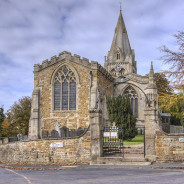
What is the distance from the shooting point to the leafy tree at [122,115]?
28.7 m

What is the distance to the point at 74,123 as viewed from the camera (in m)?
30.1

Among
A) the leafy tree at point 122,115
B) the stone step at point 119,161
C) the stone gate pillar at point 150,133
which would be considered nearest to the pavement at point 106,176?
the stone step at point 119,161

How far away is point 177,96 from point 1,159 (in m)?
16.6

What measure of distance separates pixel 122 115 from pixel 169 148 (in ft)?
45.2

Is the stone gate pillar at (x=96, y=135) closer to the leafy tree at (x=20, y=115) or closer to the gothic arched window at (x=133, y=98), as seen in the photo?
the gothic arched window at (x=133, y=98)

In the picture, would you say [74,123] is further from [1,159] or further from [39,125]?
[1,159]

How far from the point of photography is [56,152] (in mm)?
17875

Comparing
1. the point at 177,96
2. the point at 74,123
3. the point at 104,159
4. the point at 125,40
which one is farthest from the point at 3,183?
the point at 125,40

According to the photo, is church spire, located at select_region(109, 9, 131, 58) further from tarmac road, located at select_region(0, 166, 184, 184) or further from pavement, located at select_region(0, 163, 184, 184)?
tarmac road, located at select_region(0, 166, 184, 184)

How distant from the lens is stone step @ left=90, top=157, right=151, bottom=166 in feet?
50.9

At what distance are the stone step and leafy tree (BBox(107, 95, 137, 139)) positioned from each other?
1203cm

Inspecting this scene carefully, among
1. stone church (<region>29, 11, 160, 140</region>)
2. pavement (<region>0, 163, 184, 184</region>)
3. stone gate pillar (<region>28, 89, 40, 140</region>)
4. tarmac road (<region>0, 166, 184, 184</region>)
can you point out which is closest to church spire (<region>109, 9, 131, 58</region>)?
stone church (<region>29, 11, 160, 140</region>)

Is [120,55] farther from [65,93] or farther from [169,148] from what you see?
[169,148]

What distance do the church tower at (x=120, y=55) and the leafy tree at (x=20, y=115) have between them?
64.0ft
